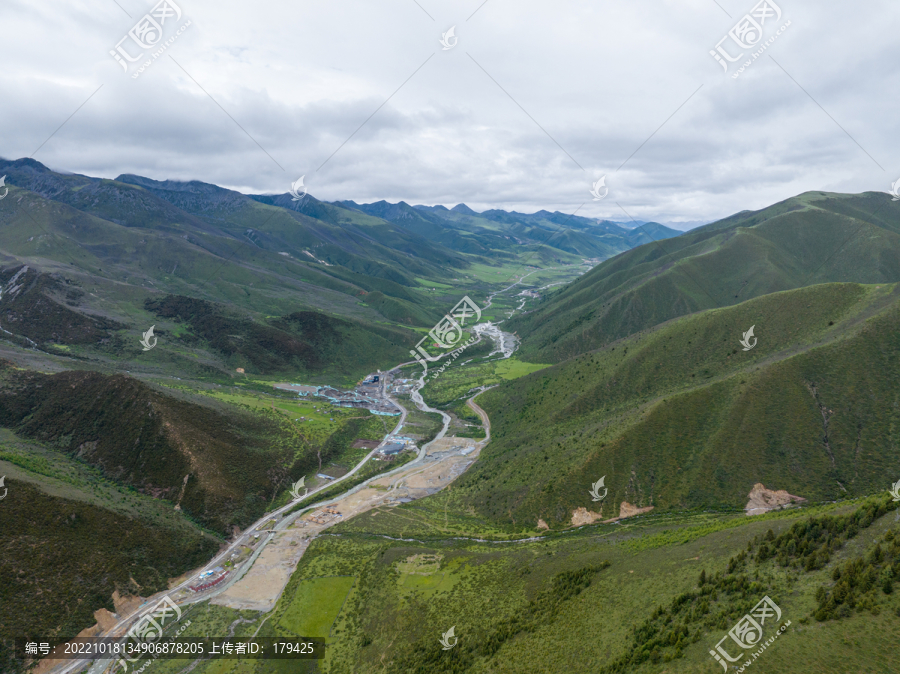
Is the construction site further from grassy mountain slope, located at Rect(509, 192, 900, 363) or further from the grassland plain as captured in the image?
grassy mountain slope, located at Rect(509, 192, 900, 363)

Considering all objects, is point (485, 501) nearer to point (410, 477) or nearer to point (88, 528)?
point (410, 477)

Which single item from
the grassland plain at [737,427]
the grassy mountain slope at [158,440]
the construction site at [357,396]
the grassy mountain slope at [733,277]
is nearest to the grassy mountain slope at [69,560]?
the grassy mountain slope at [158,440]

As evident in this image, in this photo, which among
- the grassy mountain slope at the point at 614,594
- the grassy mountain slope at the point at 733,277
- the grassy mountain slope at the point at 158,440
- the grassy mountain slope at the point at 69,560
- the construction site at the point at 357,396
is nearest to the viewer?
the grassy mountain slope at the point at 614,594

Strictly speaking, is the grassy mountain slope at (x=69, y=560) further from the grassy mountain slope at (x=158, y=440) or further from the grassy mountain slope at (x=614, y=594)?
the grassy mountain slope at (x=614, y=594)

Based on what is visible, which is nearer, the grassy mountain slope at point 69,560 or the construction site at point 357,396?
the grassy mountain slope at point 69,560

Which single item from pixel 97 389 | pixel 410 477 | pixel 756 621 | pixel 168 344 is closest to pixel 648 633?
pixel 756 621

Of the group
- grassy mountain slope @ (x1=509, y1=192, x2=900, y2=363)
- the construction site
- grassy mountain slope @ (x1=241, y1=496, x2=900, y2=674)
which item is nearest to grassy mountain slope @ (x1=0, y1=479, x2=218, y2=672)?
grassy mountain slope @ (x1=241, y1=496, x2=900, y2=674)

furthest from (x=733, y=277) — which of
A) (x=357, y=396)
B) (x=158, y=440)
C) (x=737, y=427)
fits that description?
(x=158, y=440)

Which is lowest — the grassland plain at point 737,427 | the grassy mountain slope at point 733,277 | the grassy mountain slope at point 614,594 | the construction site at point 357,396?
the grassy mountain slope at point 614,594

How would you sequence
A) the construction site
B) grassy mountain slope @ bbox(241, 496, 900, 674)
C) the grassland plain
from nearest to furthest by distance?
grassy mountain slope @ bbox(241, 496, 900, 674) → the grassland plain → the construction site
